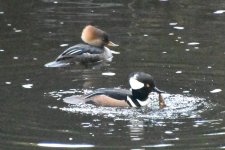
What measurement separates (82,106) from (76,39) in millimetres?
6204

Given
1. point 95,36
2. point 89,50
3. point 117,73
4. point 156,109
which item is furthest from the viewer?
point 95,36

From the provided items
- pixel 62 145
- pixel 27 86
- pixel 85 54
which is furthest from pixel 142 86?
pixel 85 54

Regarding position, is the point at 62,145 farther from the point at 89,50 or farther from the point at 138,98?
the point at 89,50

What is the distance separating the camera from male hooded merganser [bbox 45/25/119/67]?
57.2ft

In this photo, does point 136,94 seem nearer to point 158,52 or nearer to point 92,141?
point 92,141

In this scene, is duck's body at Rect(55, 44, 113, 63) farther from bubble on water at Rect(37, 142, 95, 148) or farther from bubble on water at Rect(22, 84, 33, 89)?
bubble on water at Rect(37, 142, 95, 148)

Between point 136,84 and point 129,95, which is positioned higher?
point 136,84

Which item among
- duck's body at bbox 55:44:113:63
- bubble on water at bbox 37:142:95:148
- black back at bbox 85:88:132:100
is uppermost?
bubble on water at bbox 37:142:95:148

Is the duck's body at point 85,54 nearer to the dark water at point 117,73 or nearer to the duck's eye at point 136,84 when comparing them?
the dark water at point 117,73

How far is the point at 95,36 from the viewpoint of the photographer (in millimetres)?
19047

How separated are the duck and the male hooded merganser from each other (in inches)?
128

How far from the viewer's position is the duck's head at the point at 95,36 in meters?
18.9

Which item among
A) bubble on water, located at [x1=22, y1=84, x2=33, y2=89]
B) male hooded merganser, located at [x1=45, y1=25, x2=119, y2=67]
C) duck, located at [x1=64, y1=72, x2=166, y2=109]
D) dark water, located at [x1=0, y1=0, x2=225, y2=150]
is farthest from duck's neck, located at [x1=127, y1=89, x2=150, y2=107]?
male hooded merganser, located at [x1=45, y1=25, x2=119, y2=67]

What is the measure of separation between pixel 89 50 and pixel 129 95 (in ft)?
16.6
